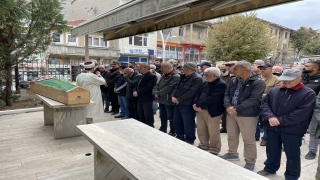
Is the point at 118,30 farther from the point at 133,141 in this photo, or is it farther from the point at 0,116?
the point at 0,116

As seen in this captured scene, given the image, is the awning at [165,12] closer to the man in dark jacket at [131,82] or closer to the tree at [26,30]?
the man in dark jacket at [131,82]

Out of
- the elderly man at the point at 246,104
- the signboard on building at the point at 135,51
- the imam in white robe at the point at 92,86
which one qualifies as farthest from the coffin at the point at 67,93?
the signboard on building at the point at 135,51

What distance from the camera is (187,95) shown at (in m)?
4.03

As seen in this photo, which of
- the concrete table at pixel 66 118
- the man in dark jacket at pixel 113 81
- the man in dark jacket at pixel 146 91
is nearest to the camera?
Answer: the concrete table at pixel 66 118

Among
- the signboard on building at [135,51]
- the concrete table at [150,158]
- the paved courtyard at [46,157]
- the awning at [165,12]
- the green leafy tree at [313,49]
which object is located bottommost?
the paved courtyard at [46,157]

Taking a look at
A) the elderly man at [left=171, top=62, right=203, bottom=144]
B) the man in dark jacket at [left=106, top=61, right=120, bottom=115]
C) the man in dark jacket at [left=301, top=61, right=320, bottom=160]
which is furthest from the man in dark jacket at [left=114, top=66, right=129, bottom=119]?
the man in dark jacket at [left=301, top=61, right=320, bottom=160]

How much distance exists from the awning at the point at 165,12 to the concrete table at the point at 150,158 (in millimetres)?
1525

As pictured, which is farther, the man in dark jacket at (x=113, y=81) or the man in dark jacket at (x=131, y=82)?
the man in dark jacket at (x=113, y=81)

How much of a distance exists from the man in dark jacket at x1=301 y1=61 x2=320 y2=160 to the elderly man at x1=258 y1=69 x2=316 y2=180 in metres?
1.20

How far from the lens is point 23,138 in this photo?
442 cm

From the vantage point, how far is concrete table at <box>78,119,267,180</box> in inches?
65.4

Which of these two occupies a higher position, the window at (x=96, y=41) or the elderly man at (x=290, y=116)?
the window at (x=96, y=41)

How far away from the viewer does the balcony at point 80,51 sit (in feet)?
63.6

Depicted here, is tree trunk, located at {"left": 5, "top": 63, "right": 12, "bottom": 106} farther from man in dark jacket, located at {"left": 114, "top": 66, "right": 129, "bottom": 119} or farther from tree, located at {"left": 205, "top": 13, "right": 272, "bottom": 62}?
tree, located at {"left": 205, "top": 13, "right": 272, "bottom": 62}
